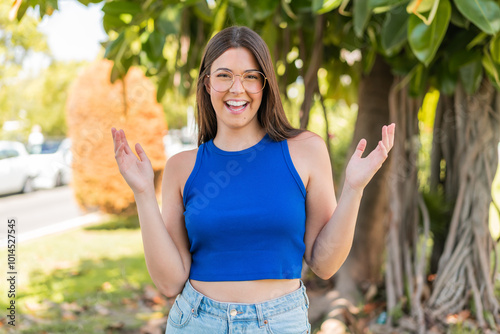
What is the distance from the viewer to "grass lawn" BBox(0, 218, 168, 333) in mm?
3291

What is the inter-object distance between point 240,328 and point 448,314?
6.60 feet

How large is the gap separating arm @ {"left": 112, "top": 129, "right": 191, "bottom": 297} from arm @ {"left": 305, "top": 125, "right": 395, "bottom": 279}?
361mm

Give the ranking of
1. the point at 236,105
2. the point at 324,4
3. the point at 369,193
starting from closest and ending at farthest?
the point at 236,105 < the point at 324,4 < the point at 369,193

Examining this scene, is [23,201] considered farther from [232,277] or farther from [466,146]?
[232,277]

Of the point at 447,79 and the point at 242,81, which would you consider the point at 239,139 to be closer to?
the point at 242,81

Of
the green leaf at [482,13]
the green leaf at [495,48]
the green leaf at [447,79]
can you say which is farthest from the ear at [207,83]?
the green leaf at [447,79]

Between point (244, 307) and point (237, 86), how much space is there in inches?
22.4

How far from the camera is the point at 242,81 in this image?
→ 4.41 ft

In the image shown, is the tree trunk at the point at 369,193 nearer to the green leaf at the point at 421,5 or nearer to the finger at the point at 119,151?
the green leaf at the point at 421,5

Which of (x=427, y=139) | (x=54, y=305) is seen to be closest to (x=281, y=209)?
(x=54, y=305)

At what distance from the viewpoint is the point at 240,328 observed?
50.0 inches

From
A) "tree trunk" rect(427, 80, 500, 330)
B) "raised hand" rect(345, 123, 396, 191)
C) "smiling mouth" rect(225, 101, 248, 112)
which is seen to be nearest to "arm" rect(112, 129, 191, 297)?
"smiling mouth" rect(225, 101, 248, 112)

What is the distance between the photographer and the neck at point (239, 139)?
1409 millimetres

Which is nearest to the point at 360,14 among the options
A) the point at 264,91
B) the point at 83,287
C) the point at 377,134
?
the point at 264,91
